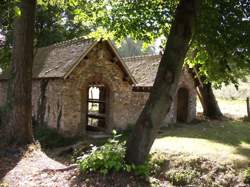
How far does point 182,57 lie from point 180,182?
15.8 feet

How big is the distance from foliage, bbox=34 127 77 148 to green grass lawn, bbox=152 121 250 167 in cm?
451

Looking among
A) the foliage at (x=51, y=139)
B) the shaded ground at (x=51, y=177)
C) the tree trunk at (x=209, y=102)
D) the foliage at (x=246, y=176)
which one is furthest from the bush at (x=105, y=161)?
the tree trunk at (x=209, y=102)

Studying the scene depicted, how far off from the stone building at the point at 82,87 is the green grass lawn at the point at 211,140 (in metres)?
2.39

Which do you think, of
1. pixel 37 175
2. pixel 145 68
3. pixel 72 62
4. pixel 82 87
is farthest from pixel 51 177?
pixel 145 68

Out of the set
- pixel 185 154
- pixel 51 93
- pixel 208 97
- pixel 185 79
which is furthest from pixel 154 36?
pixel 208 97

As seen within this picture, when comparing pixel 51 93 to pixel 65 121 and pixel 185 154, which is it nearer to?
pixel 65 121

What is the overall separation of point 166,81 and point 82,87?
32.1ft

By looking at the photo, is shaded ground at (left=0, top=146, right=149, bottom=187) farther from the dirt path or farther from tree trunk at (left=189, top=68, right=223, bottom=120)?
tree trunk at (left=189, top=68, right=223, bottom=120)

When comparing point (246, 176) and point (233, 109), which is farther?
point (233, 109)

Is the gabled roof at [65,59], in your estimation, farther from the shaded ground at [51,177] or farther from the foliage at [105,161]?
the foliage at [105,161]

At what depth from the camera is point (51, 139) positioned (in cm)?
1828

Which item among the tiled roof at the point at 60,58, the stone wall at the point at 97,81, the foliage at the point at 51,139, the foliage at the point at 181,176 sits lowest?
the foliage at the point at 181,176

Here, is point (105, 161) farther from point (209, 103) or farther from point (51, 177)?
point (209, 103)

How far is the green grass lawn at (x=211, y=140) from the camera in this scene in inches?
578
